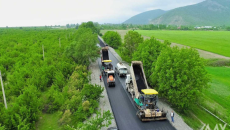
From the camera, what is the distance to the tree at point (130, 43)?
135 feet

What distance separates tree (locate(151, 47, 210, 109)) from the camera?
1928cm

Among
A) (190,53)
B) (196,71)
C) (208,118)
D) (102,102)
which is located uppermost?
(190,53)

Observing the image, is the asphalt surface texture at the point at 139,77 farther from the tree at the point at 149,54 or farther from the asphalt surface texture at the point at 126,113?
the asphalt surface texture at the point at 126,113

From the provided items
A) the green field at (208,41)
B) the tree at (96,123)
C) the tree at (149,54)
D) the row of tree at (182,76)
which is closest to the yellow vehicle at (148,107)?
the row of tree at (182,76)

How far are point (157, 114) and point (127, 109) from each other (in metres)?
4.15

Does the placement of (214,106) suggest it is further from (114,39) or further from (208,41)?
(208,41)

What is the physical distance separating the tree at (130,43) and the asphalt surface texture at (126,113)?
53.6 feet

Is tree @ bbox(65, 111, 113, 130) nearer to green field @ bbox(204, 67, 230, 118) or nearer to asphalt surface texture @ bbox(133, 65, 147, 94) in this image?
asphalt surface texture @ bbox(133, 65, 147, 94)

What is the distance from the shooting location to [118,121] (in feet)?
59.3

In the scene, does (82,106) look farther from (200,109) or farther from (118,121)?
(200,109)

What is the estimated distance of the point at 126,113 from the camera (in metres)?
19.8

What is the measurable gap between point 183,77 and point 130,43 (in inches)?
944

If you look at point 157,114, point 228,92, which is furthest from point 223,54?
point 157,114

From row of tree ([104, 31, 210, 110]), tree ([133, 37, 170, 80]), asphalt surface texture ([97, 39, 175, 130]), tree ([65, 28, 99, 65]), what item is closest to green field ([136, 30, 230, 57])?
tree ([133, 37, 170, 80])
